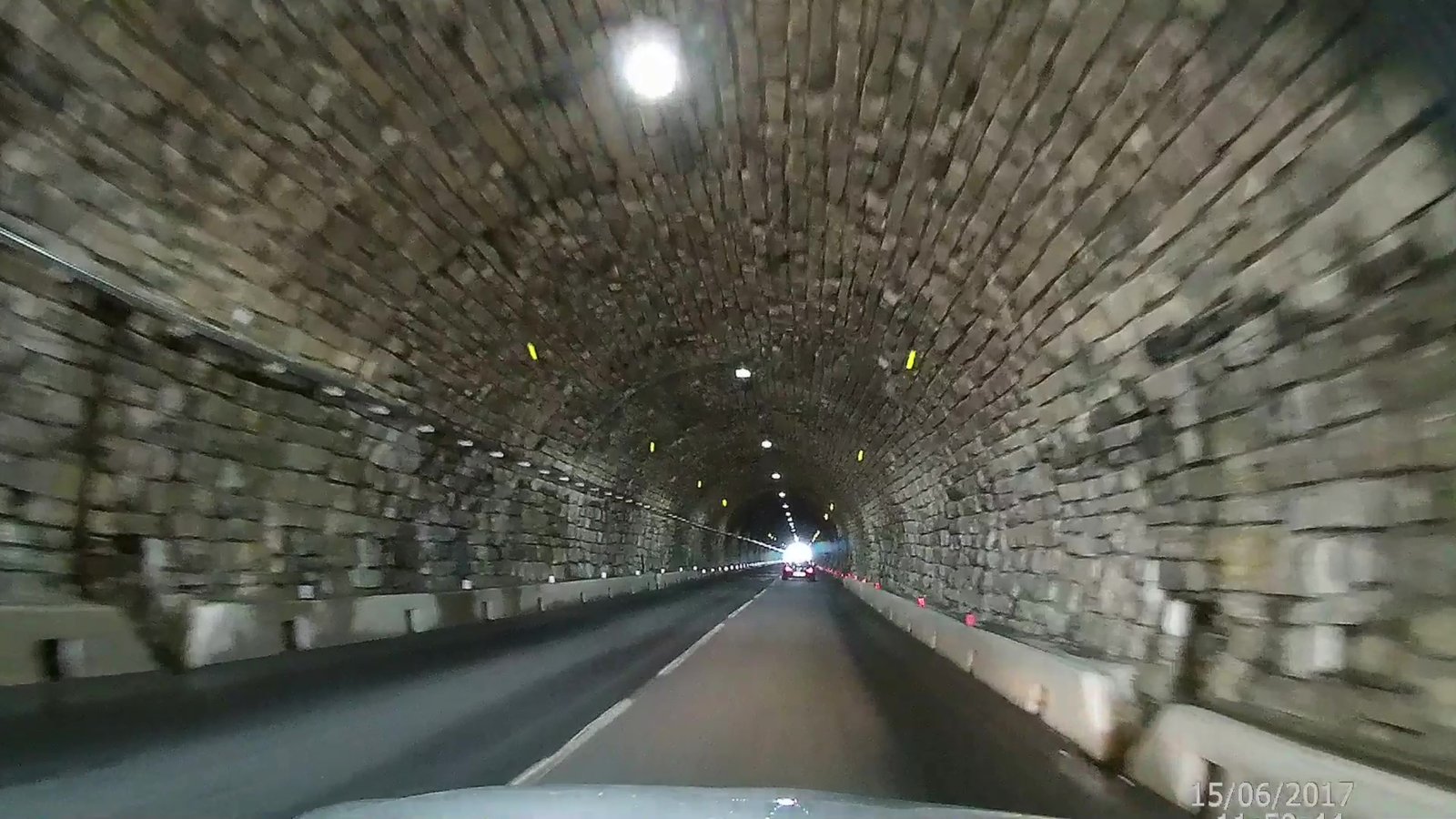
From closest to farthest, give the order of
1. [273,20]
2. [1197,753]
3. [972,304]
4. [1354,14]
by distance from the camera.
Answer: [1354,14] → [1197,753] → [273,20] → [972,304]

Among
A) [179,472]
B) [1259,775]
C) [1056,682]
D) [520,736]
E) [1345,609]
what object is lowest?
[1259,775]

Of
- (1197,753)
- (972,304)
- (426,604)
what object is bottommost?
(1197,753)

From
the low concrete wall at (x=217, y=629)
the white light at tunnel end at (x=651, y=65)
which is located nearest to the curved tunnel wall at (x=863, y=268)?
the white light at tunnel end at (x=651, y=65)

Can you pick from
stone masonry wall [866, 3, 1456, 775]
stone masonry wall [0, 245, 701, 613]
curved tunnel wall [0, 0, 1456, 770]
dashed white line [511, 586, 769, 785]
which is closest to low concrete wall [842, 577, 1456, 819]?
stone masonry wall [866, 3, 1456, 775]

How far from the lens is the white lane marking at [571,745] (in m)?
6.39

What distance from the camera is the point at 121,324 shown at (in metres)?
9.42

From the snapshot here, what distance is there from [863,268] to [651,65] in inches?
199

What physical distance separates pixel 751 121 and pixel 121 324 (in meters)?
5.91

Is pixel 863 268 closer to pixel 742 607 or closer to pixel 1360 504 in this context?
pixel 1360 504

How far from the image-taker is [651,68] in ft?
28.3

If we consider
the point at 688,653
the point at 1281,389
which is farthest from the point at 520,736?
the point at 688,653

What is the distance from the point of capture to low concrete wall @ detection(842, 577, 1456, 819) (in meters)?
4.26

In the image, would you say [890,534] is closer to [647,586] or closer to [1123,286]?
[647,586]

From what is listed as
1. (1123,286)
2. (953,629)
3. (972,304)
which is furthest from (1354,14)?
(953,629)
